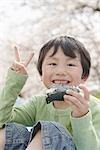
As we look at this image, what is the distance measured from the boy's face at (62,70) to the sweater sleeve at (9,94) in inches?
4.5

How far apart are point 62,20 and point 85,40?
52 cm

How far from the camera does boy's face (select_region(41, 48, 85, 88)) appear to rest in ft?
5.65

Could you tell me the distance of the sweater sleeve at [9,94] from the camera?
177 centimetres

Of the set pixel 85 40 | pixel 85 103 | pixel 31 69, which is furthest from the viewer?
pixel 85 40

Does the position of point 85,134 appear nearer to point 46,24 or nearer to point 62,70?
point 62,70

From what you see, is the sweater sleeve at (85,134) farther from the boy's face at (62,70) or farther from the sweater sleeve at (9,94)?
the sweater sleeve at (9,94)

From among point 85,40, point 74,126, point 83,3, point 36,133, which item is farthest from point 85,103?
point 83,3

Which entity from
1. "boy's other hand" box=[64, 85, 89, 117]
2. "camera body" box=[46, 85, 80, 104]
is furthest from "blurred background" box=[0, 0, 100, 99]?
"boy's other hand" box=[64, 85, 89, 117]

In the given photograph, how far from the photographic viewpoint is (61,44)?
1771 millimetres

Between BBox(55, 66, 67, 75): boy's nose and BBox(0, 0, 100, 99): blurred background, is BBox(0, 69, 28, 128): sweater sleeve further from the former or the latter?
BBox(0, 0, 100, 99): blurred background

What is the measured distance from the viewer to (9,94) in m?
1.79

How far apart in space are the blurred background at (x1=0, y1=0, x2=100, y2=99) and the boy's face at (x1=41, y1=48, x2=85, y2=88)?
469 cm

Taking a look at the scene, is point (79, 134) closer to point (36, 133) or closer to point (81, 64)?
point (36, 133)

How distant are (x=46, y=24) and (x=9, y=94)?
5.25 m
